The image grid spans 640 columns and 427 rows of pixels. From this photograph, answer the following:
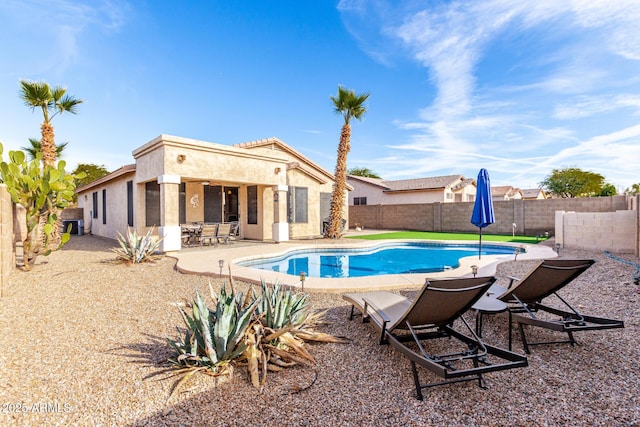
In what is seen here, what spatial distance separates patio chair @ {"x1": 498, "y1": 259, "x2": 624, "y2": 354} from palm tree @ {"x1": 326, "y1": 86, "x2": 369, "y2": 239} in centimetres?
1373

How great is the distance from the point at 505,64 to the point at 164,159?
16.6 meters

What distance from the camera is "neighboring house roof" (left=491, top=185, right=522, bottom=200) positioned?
125ft

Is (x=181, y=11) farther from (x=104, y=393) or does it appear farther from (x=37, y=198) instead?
(x=104, y=393)

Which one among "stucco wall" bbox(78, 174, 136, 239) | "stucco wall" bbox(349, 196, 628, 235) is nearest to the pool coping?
"stucco wall" bbox(78, 174, 136, 239)

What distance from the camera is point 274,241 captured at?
16.3 metres

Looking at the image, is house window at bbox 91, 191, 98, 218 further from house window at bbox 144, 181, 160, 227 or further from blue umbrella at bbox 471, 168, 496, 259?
blue umbrella at bbox 471, 168, 496, 259

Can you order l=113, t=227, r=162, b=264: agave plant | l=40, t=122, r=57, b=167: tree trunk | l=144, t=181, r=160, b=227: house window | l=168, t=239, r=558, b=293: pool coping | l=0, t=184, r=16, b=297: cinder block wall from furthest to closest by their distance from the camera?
l=40, t=122, r=57, b=167: tree trunk, l=144, t=181, r=160, b=227: house window, l=113, t=227, r=162, b=264: agave plant, l=168, t=239, r=558, b=293: pool coping, l=0, t=184, r=16, b=297: cinder block wall

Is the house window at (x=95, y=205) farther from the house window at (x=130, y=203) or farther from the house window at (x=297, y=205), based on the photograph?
the house window at (x=297, y=205)

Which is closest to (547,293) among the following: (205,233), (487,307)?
(487,307)

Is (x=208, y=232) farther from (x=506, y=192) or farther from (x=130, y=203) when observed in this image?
(x=506, y=192)

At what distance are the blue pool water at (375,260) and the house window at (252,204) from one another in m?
4.27

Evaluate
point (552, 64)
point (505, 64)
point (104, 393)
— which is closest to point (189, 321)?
point (104, 393)

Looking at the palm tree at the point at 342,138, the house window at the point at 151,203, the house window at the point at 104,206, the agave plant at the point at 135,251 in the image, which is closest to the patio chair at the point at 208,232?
the house window at the point at 151,203

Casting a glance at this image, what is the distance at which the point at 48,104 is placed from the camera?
15.1m
